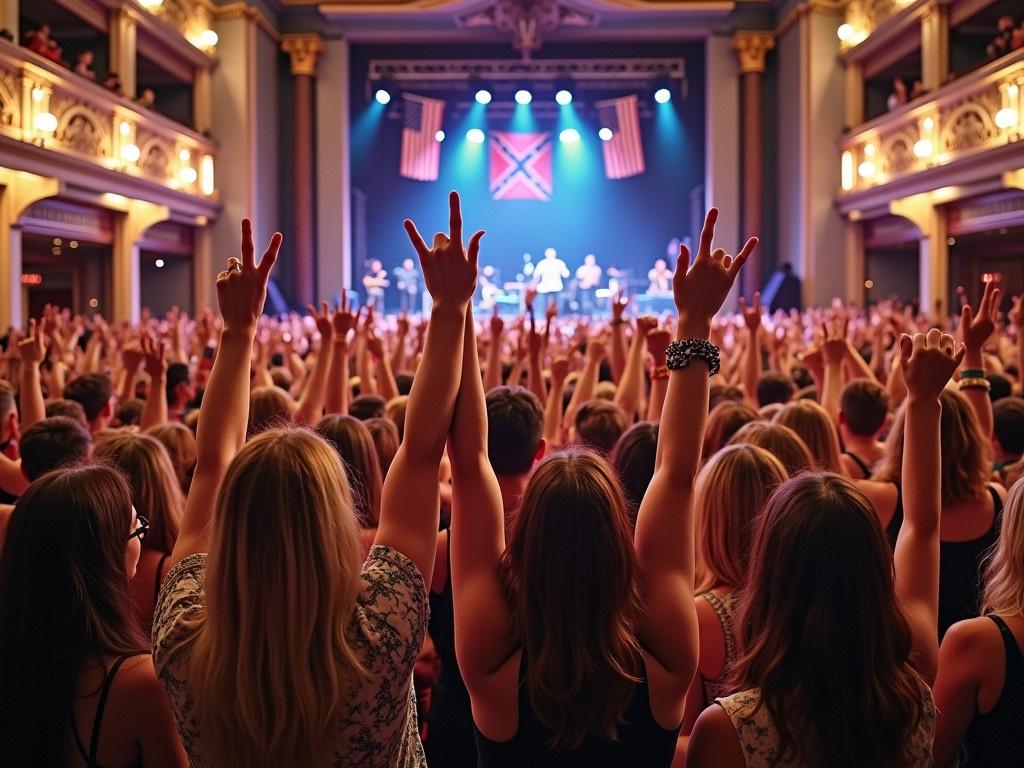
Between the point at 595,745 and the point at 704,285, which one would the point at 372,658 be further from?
the point at 704,285

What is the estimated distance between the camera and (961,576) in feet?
8.34

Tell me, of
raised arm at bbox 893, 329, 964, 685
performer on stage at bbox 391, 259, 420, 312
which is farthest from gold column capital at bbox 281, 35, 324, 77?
raised arm at bbox 893, 329, 964, 685

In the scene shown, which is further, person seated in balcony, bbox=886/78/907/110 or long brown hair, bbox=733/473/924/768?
person seated in balcony, bbox=886/78/907/110

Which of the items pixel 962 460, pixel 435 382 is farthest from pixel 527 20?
pixel 435 382

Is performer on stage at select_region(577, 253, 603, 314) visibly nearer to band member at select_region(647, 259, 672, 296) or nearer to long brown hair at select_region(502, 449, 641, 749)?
band member at select_region(647, 259, 672, 296)

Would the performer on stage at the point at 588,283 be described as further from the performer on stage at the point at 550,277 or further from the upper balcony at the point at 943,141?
the upper balcony at the point at 943,141

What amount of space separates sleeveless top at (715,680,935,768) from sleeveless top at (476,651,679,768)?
146mm

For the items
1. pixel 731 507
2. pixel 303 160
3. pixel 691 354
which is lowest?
pixel 731 507

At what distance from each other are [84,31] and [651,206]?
12.3m

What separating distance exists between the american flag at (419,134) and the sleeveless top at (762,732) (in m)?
19.8

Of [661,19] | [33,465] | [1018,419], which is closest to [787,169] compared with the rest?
[661,19]

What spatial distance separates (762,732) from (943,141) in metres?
14.6

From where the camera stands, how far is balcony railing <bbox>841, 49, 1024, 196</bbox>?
484 inches

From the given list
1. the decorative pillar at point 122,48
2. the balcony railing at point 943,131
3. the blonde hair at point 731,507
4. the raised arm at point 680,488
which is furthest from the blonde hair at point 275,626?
the decorative pillar at point 122,48
